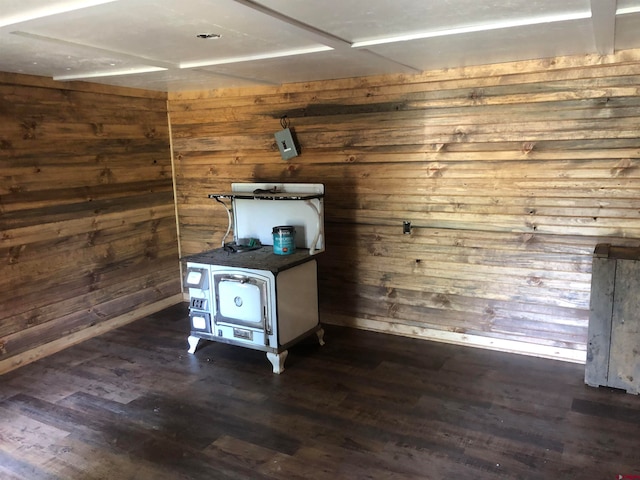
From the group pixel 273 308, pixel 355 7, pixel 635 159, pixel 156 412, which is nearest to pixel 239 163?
pixel 273 308

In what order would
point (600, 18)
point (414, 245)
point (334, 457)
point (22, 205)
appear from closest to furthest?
point (600, 18)
point (334, 457)
point (22, 205)
point (414, 245)

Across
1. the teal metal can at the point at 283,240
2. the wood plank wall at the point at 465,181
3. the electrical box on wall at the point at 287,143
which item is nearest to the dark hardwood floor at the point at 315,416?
the wood plank wall at the point at 465,181

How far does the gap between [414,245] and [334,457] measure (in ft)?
5.79

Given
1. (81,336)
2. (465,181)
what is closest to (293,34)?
(465,181)

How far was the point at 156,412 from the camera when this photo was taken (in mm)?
2824

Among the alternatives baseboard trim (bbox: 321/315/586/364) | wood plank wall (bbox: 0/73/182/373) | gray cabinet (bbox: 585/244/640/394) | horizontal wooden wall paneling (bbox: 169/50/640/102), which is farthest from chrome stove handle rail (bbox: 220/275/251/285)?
gray cabinet (bbox: 585/244/640/394)

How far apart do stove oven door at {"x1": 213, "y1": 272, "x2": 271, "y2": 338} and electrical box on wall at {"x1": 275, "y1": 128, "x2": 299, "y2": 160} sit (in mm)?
1186

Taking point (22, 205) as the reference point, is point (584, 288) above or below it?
below

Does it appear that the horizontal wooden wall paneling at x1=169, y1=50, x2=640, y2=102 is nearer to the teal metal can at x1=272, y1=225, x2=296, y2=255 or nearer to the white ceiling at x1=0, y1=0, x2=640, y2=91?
the white ceiling at x1=0, y1=0, x2=640, y2=91

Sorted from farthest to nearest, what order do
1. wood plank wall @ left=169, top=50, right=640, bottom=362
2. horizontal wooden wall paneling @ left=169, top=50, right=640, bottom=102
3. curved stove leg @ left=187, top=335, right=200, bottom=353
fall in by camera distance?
curved stove leg @ left=187, top=335, right=200, bottom=353 < wood plank wall @ left=169, top=50, right=640, bottom=362 < horizontal wooden wall paneling @ left=169, top=50, right=640, bottom=102

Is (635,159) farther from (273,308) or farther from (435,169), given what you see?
(273,308)

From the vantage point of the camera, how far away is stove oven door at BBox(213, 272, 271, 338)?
10.5 ft

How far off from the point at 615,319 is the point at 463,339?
3.46ft

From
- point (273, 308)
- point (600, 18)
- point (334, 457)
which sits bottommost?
point (334, 457)
